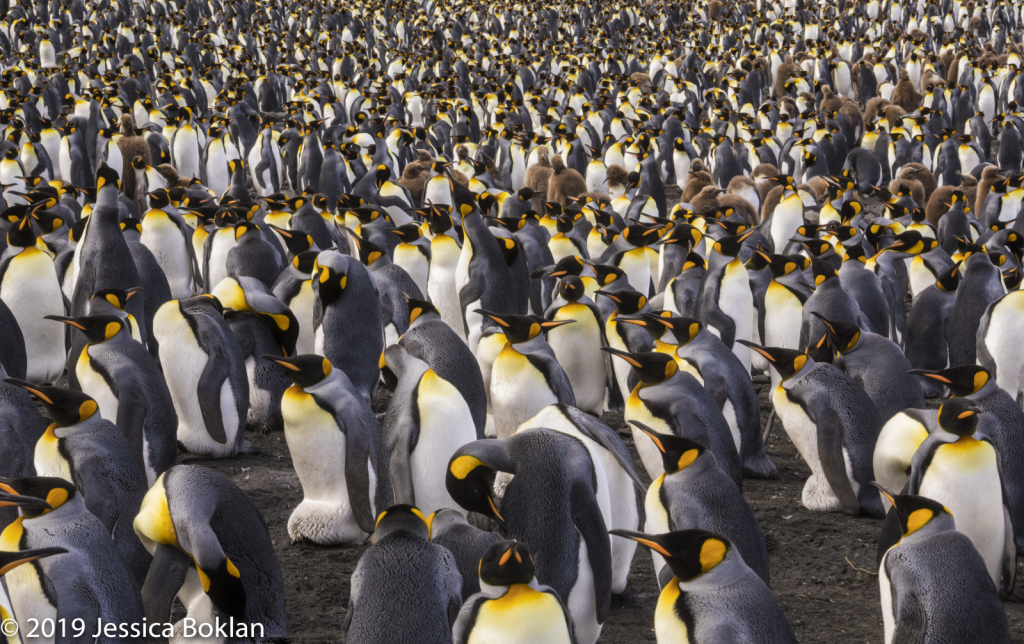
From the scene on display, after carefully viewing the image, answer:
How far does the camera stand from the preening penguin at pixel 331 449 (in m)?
4.03

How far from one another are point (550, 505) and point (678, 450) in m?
0.45

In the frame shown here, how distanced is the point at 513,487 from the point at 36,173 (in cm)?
940

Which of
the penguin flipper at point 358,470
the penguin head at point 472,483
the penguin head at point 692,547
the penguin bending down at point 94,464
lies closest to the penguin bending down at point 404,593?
the penguin head at point 472,483

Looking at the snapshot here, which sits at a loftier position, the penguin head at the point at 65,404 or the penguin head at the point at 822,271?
the penguin head at the point at 822,271

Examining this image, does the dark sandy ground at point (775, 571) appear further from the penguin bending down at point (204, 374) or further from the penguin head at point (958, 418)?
the penguin head at point (958, 418)

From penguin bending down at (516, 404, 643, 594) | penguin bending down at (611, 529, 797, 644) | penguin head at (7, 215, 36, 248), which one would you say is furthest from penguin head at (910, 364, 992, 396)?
penguin head at (7, 215, 36, 248)

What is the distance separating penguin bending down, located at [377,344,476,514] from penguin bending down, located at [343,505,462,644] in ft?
3.34

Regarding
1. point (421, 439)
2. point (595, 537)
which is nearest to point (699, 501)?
point (595, 537)

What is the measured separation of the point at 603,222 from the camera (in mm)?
8078

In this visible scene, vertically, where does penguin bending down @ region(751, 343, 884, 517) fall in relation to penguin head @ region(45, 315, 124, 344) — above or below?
below

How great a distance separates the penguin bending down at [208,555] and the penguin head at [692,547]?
120 cm

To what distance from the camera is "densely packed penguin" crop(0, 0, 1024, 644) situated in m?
2.95

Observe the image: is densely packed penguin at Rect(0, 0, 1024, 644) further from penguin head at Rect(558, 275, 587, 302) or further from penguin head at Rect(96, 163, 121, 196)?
penguin head at Rect(96, 163, 121, 196)

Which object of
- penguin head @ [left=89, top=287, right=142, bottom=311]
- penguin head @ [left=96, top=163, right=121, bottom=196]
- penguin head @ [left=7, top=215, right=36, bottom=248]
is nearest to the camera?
penguin head @ [left=89, top=287, right=142, bottom=311]
